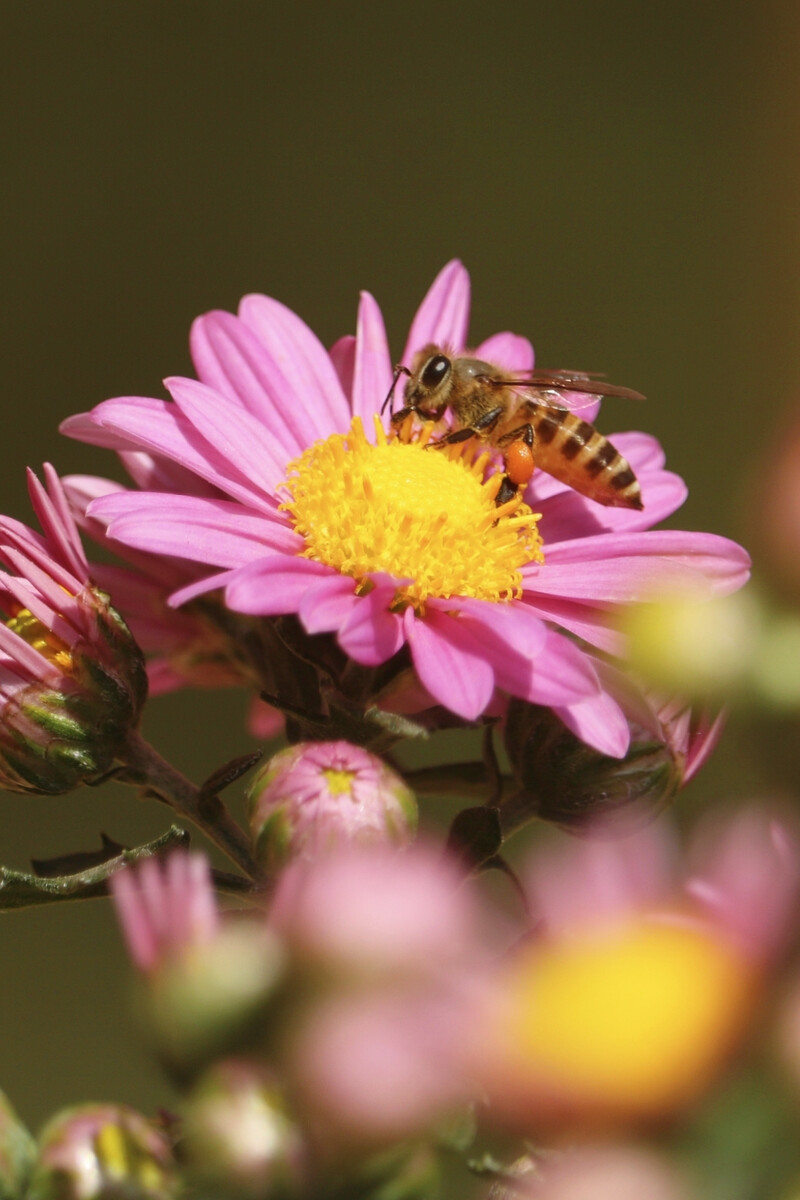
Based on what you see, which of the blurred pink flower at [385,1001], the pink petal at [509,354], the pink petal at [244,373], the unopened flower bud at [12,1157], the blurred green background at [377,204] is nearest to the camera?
the blurred pink flower at [385,1001]

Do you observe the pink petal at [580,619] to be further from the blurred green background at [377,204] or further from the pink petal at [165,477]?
the blurred green background at [377,204]

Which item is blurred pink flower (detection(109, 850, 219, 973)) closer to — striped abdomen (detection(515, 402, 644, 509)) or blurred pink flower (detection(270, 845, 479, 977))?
blurred pink flower (detection(270, 845, 479, 977))

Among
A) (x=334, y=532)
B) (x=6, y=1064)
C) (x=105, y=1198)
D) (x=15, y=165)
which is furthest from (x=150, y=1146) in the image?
(x=15, y=165)

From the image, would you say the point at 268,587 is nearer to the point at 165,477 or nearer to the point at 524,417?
the point at 165,477

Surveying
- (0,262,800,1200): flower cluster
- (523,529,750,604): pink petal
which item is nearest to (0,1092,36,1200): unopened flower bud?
(0,262,800,1200): flower cluster

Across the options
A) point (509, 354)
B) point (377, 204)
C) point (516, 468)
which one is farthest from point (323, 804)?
point (377, 204)

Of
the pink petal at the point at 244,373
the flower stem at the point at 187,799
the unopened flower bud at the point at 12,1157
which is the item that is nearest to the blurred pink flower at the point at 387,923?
the unopened flower bud at the point at 12,1157
